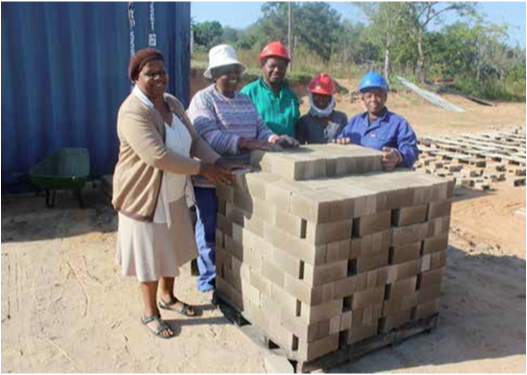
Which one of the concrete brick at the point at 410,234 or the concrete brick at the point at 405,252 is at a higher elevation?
the concrete brick at the point at 410,234

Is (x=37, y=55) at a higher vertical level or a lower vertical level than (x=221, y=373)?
higher

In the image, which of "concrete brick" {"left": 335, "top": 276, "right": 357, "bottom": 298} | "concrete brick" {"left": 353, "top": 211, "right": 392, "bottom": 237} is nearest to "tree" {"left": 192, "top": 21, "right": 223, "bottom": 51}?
"concrete brick" {"left": 353, "top": 211, "right": 392, "bottom": 237}

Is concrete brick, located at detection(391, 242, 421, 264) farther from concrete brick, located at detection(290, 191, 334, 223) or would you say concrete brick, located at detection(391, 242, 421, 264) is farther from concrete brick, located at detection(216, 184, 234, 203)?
concrete brick, located at detection(216, 184, 234, 203)

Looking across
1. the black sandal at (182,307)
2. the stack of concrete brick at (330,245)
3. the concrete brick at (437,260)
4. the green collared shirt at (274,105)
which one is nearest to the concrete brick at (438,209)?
the stack of concrete brick at (330,245)

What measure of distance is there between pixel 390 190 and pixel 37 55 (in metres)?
5.13

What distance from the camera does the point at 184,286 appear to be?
414 centimetres

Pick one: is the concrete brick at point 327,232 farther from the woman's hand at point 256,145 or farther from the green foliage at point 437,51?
the green foliage at point 437,51

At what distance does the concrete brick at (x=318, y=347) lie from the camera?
2838 millimetres

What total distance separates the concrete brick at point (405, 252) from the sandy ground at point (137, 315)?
63cm

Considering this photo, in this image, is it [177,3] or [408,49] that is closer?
[177,3]

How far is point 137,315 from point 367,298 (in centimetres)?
168

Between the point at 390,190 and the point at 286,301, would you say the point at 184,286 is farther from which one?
the point at 390,190

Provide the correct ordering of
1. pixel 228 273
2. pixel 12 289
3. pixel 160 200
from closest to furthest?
pixel 160 200 < pixel 228 273 < pixel 12 289

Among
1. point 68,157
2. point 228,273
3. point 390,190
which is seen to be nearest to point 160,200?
point 228,273
